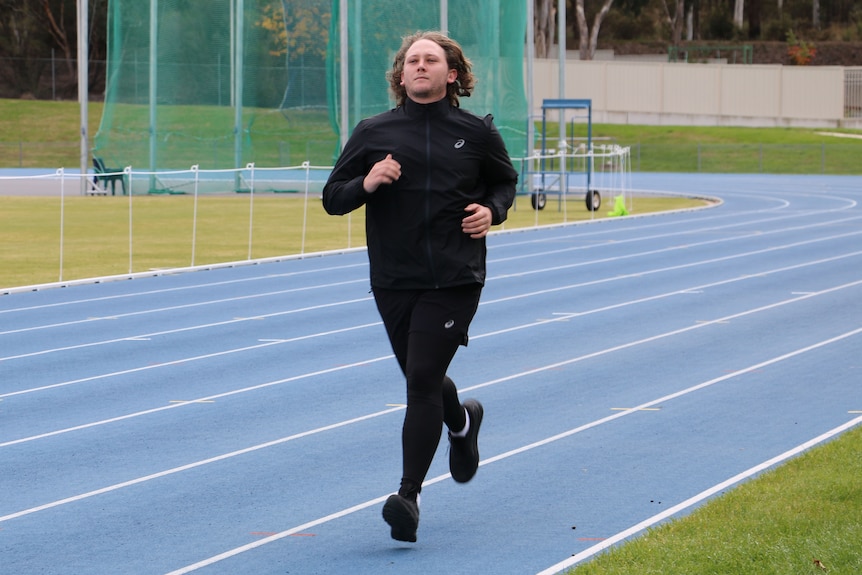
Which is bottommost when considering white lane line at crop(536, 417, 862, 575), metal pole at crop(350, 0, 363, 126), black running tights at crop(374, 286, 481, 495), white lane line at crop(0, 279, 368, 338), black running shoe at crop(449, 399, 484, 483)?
white lane line at crop(536, 417, 862, 575)

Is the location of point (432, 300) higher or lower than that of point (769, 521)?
higher

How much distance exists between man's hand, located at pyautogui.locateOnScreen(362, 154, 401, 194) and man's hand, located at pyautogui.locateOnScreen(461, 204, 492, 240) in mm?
336

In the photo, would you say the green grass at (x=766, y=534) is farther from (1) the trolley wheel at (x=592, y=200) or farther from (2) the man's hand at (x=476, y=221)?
(1) the trolley wheel at (x=592, y=200)

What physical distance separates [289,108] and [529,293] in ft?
81.2

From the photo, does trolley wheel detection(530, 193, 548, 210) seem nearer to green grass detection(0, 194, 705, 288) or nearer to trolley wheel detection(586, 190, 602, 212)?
green grass detection(0, 194, 705, 288)

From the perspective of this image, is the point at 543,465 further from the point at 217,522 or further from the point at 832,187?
the point at 832,187

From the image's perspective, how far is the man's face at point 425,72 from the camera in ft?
20.3

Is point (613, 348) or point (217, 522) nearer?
point (217, 522)

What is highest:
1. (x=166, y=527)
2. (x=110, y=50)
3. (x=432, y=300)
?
(x=110, y=50)

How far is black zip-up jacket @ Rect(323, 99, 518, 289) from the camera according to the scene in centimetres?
620

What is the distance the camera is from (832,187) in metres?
47.8

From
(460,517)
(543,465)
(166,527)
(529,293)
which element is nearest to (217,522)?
(166,527)

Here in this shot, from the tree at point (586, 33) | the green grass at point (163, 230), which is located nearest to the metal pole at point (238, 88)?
the green grass at point (163, 230)

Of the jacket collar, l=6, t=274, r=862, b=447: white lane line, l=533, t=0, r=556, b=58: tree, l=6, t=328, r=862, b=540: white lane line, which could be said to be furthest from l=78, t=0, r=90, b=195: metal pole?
l=533, t=0, r=556, b=58: tree
